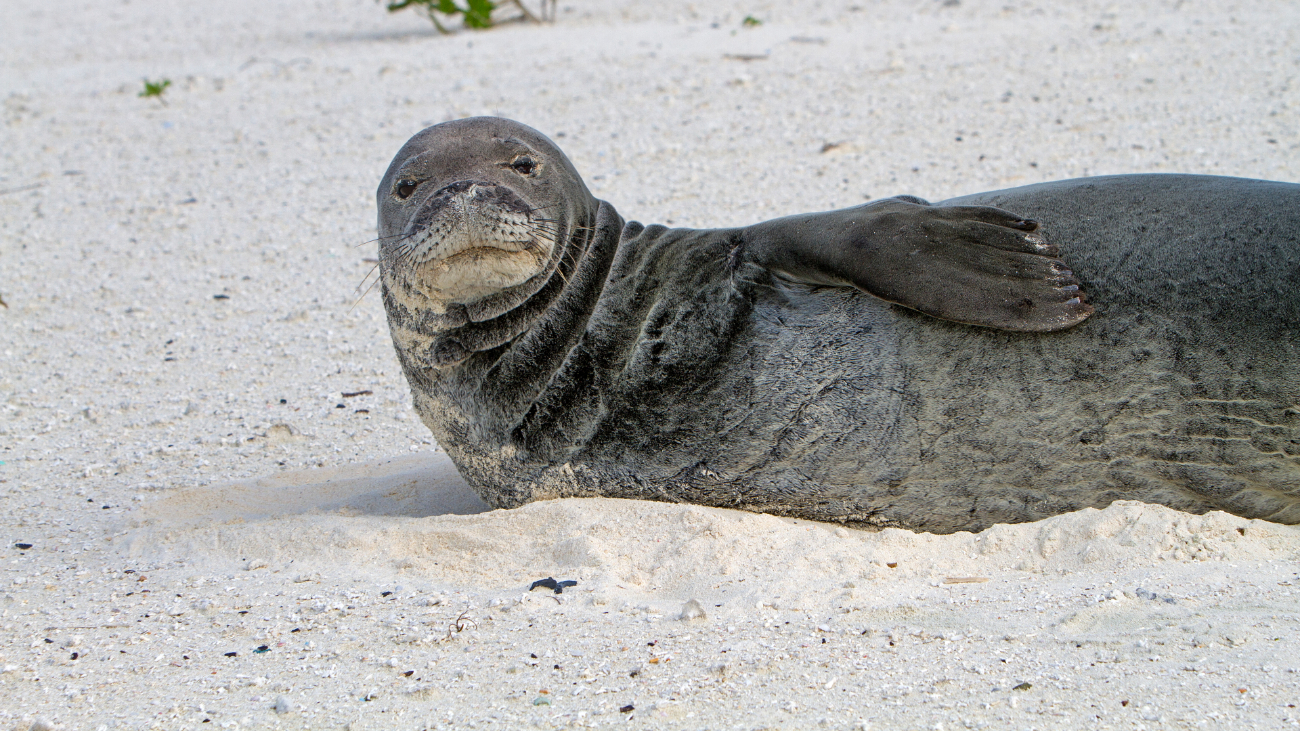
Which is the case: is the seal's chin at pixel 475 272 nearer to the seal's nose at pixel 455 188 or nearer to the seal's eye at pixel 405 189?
the seal's nose at pixel 455 188

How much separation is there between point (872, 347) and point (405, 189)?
1.61 m

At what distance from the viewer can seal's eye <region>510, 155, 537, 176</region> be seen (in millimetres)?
3848

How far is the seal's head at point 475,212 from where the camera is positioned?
11.2ft

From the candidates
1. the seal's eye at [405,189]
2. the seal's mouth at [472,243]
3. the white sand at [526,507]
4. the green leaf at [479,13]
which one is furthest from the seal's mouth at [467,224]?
the green leaf at [479,13]

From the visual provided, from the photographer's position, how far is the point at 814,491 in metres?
3.36

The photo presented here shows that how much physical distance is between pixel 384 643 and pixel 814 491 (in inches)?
50.3

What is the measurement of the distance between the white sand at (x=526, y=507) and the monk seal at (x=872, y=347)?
0.49ft

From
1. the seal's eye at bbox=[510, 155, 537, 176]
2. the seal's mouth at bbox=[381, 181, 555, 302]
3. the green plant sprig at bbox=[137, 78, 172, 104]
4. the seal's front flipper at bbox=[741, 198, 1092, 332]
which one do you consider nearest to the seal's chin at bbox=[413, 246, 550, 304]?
the seal's mouth at bbox=[381, 181, 555, 302]

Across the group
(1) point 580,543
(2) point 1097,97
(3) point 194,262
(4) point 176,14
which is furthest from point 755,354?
(4) point 176,14

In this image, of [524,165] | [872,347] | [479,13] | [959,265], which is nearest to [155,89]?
[479,13]

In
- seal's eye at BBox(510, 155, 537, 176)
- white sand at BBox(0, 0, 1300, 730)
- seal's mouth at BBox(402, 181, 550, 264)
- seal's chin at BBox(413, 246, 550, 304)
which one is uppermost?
seal's eye at BBox(510, 155, 537, 176)

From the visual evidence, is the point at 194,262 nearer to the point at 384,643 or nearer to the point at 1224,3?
the point at 384,643

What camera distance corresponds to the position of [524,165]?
3867 millimetres

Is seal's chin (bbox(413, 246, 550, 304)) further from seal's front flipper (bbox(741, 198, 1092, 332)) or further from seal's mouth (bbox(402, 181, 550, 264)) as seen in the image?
seal's front flipper (bbox(741, 198, 1092, 332))
